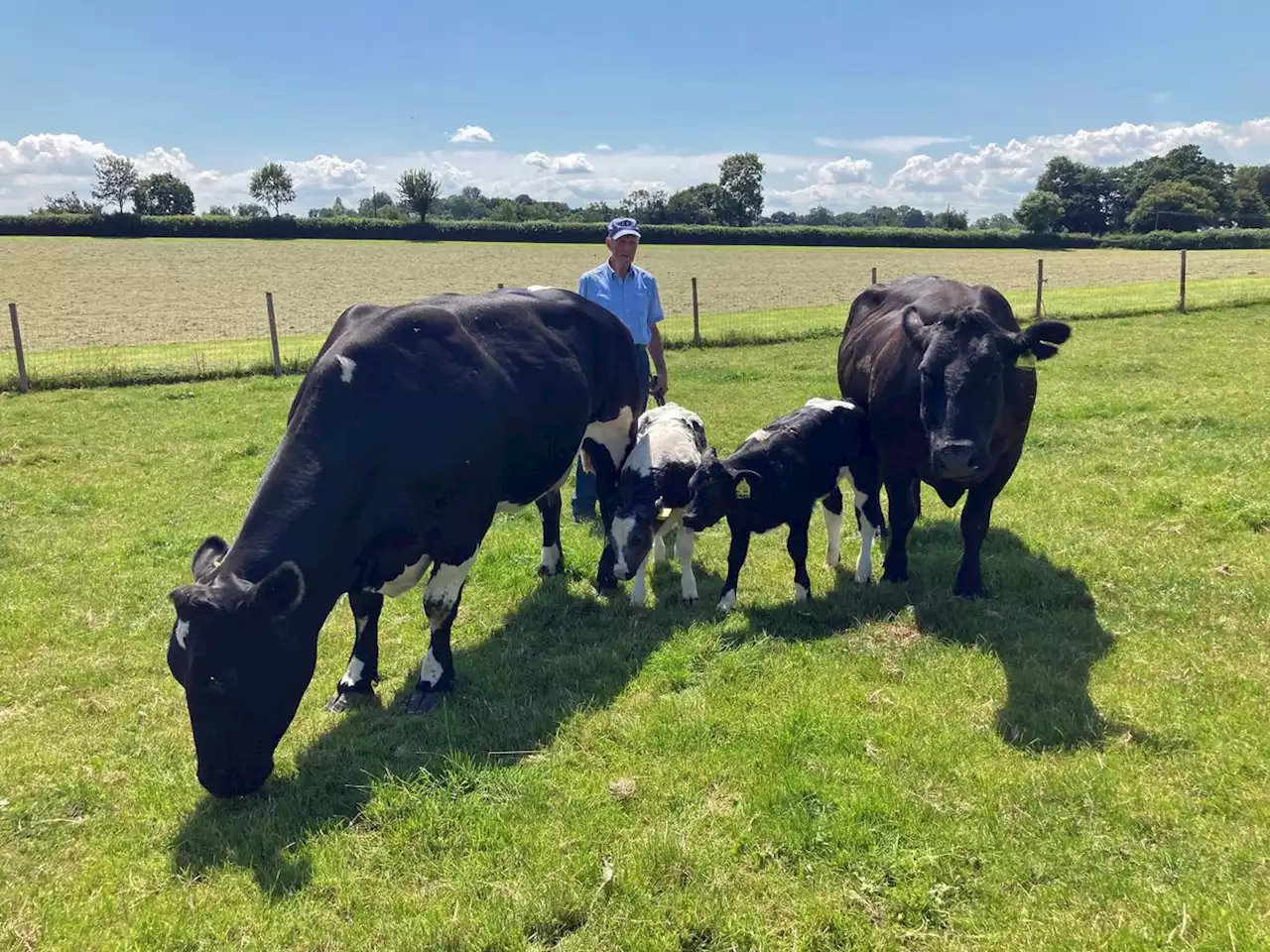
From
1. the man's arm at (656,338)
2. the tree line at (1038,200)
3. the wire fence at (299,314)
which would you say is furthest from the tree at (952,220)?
the man's arm at (656,338)

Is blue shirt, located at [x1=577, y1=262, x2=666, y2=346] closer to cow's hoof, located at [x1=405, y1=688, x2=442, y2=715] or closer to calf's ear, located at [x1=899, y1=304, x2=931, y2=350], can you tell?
calf's ear, located at [x1=899, y1=304, x2=931, y2=350]

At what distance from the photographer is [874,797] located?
3924 mm

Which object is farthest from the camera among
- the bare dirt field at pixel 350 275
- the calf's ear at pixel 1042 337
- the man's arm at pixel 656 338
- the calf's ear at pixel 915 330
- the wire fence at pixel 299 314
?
the bare dirt field at pixel 350 275

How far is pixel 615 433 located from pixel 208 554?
11.7ft

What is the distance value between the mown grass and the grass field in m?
13.9

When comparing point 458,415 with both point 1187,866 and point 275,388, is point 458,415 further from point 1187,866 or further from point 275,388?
point 275,388

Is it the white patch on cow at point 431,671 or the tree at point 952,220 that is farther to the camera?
the tree at point 952,220

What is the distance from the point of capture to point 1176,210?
91750 millimetres

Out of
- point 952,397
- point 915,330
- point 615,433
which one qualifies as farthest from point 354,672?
point 915,330

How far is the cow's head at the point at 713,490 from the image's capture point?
633 cm

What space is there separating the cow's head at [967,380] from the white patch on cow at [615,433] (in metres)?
2.45

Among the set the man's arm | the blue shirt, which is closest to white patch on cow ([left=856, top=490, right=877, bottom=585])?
the man's arm

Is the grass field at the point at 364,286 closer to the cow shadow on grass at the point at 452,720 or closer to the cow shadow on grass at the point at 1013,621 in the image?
the cow shadow on grass at the point at 452,720

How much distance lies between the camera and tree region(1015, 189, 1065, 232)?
307 ft
